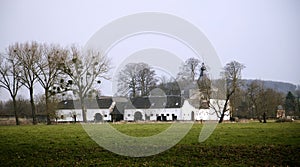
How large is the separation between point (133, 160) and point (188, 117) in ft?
181

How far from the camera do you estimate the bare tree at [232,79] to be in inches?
2003

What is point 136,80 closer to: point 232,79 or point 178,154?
point 232,79

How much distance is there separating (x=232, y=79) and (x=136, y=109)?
28.4 metres

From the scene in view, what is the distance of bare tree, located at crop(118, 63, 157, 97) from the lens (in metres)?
71.4

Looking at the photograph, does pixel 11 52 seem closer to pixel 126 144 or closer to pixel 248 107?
pixel 126 144

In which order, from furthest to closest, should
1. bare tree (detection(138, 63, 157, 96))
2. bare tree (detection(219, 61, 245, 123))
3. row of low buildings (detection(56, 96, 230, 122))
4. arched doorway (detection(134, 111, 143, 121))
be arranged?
1. arched doorway (detection(134, 111, 143, 121))
2. bare tree (detection(138, 63, 157, 96))
3. row of low buildings (detection(56, 96, 230, 122))
4. bare tree (detection(219, 61, 245, 123))

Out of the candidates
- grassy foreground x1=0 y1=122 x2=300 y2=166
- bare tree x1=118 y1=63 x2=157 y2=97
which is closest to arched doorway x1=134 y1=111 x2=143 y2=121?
bare tree x1=118 y1=63 x2=157 y2=97

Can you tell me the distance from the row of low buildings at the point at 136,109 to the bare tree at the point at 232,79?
13.2 meters

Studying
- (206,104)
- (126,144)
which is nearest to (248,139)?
(126,144)

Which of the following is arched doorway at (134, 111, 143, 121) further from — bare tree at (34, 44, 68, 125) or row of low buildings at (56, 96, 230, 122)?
bare tree at (34, 44, 68, 125)

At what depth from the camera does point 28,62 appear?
5219 centimetres

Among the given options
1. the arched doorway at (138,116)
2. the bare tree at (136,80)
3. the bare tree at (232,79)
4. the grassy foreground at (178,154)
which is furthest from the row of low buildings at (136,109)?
the grassy foreground at (178,154)

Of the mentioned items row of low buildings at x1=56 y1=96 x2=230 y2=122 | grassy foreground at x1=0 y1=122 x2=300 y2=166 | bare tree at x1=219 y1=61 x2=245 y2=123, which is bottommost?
grassy foreground at x1=0 y1=122 x2=300 y2=166

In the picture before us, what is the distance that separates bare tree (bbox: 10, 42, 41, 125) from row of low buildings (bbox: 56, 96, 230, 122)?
48.6ft
